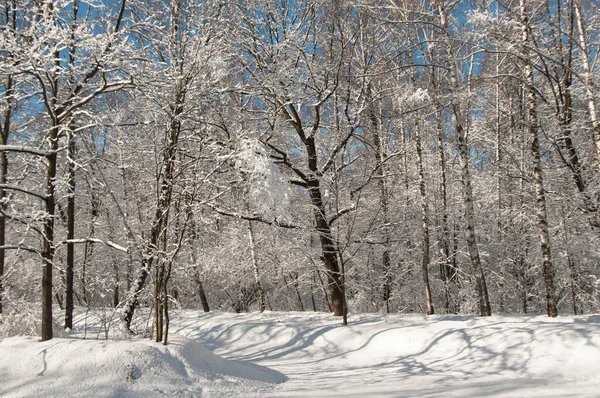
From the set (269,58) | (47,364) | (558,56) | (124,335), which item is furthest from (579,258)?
(47,364)

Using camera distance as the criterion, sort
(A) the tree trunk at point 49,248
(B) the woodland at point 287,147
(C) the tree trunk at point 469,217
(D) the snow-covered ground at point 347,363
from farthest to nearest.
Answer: (C) the tree trunk at point 469,217, (B) the woodland at point 287,147, (A) the tree trunk at point 49,248, (D) the snow-covered ground at point 347,363

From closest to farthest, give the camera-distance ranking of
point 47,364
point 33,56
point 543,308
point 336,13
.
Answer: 1. point 47,364
2. point 33,56
3. point 336,13
4. point 543,308

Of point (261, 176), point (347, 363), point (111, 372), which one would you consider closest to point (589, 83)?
point (261, 176)

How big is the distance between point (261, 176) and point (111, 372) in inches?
149

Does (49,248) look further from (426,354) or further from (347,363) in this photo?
(426,354)

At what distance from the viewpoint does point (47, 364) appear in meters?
4.92

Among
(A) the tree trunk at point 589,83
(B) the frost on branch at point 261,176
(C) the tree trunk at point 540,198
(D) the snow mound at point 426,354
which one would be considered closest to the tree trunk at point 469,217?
(D) the snow mound at point 426,354

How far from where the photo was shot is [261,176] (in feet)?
23.9

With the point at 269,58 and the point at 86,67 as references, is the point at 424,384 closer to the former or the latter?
the point at 86,67

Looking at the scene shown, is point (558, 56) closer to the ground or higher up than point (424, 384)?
higher up

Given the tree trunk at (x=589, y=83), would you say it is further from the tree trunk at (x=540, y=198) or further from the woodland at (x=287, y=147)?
the tree trunk at (x=540, y=198)

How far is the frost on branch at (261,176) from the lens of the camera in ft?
23.6

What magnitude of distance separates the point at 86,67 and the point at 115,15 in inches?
79.8

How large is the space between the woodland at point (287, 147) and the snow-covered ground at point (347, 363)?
27.6 inches
